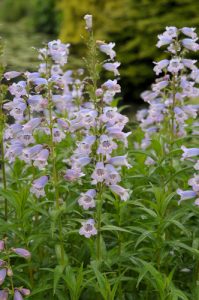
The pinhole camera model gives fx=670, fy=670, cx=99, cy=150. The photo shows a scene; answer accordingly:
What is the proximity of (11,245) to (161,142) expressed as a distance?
48.3 inches

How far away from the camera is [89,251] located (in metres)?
4.06

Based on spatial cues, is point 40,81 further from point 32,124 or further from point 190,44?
point 190,44

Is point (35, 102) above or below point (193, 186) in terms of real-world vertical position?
above

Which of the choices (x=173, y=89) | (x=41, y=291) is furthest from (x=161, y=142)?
(x=41, y=291)

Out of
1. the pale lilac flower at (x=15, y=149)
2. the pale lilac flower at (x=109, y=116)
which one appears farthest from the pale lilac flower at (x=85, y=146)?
the pale lilac flower at (x=15, y=149)

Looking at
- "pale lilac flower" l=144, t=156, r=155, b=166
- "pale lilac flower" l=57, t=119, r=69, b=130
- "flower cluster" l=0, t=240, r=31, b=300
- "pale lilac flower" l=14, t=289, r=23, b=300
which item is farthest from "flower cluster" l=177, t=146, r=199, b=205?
"pale lilac flower" l=14, t=289, r=23, b=300

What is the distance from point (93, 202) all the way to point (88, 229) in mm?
153

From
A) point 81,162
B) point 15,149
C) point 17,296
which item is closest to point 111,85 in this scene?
point 81,162

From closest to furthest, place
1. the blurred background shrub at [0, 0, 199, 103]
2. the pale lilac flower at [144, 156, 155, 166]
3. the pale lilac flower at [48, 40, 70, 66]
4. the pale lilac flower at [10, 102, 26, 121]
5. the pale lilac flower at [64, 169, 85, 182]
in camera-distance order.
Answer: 1. the pale lilac flower at [64, 169, 85, 182]
2. the pale lilac flower at [10, 102, 26, 121]
3. the pale lilac flower at [48, 40, 70, 66]
4. the pale lilac flower at [144, 156, 155, 166]
5. the blurred background shrub at [0, 0, 199, 103]

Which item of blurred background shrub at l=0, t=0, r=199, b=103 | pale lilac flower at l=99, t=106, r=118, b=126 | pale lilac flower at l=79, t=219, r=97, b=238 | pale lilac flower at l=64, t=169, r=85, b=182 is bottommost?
pale lilac flower at l=79, t=219, r=97, b=238

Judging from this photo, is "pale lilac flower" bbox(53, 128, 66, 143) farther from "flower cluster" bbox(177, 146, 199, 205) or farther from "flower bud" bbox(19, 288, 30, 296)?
"flower bud" bbox(19, 288, 30, 296)

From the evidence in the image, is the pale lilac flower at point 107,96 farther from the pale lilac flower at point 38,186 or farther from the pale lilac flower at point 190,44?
the pale lilac flower at point 38,186

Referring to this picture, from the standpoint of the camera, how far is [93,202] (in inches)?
141

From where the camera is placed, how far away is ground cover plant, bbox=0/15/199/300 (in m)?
3.57
